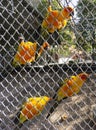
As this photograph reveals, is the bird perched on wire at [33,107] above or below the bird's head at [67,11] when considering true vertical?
below

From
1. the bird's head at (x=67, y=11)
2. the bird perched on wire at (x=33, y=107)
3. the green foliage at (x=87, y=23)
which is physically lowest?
the bird perched on wire at (x=33, y=107)

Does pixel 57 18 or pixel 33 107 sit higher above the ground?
pixel 57 18

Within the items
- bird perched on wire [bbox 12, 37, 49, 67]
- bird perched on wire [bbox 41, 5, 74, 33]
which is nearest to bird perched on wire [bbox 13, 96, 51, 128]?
bird perched on wire [bbox 12, 37, 49, 67]

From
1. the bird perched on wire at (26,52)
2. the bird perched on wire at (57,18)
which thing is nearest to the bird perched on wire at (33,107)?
the bird perched on wire at (26,52)

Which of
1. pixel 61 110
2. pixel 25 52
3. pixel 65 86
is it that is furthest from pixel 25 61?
pixel 61 110

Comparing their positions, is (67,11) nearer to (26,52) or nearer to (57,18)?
(57,18)

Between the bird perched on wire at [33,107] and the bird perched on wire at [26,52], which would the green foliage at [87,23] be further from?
the bird perched on wire at [33,107]

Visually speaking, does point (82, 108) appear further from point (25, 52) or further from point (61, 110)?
point (25, 52)

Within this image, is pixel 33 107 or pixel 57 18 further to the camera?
pixel 33 107

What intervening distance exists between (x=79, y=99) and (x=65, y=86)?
2.43 metres

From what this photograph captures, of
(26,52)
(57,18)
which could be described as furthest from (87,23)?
(26,52)

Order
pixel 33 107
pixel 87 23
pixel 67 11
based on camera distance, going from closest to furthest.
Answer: pixel 67 11
pixel 33 107
pixel 87 23

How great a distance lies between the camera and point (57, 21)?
2.18m

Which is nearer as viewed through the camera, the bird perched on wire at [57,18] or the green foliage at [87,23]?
the bird perched on wire at [57,18]
